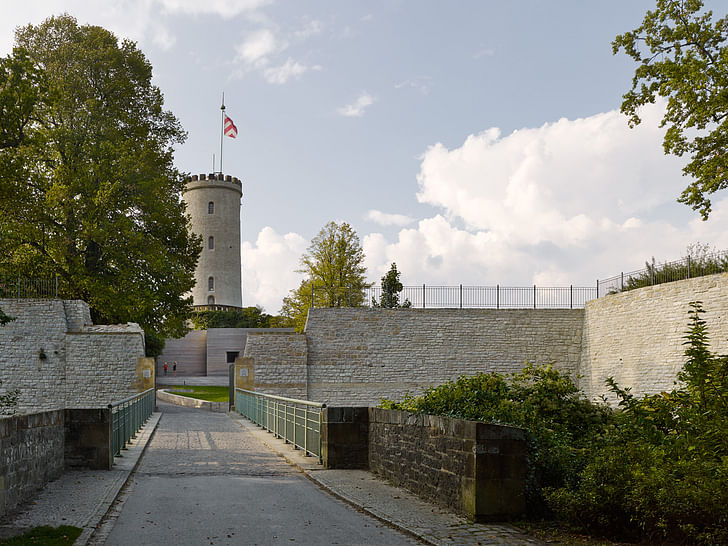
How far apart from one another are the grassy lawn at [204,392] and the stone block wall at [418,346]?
21.1ft

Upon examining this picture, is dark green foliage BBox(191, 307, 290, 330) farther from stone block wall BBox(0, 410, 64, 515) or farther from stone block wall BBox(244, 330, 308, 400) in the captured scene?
stone block wall BBox(0, 410, 64, 515)

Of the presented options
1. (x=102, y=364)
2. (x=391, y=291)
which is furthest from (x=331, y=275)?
(x=102, y=364)

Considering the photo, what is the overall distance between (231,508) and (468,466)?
2.70 metres

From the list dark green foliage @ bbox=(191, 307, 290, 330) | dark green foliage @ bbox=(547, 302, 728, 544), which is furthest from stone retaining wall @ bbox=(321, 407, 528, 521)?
dark green foliage @ bbox=(191, 307, 290, 330)

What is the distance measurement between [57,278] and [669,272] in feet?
80.1

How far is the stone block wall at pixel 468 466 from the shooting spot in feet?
23.7

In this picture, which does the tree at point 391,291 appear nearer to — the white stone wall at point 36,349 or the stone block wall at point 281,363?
the stone block wall at point 281,363

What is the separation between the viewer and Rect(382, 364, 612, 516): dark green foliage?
7496mm

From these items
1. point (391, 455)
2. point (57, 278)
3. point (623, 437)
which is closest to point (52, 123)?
point (57, 278)

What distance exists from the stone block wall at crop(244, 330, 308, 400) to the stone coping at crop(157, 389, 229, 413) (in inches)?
82.2

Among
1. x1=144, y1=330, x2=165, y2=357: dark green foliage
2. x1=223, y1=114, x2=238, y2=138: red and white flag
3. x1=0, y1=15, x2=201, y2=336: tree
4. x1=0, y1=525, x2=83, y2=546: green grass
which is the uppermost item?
x1=223, y1=114, x2=238, y2=138: red and white flag

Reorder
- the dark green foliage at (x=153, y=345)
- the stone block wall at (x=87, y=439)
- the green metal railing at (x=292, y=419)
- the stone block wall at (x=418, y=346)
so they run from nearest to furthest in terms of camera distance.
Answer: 1. the stone block wall at (x=87, y=439)
2. the green metal railing at (x=292, y=419)
3. the stone block wall at (x=418, y=346)
4. the dark green foliage at (x=153, y=345)

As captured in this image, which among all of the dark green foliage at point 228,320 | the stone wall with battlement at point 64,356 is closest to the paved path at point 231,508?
the stone wall with battlement at point 64,356

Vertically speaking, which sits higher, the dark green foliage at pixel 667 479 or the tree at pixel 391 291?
the tree at pixel 391 291
